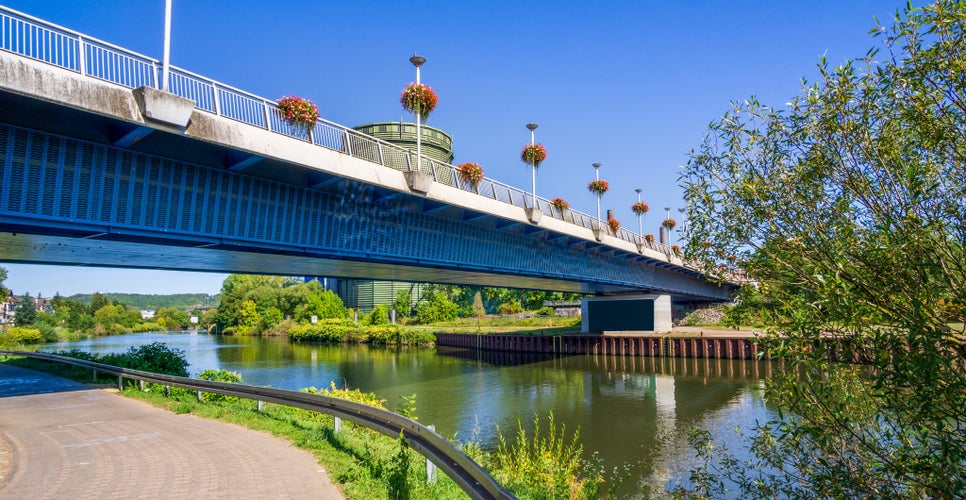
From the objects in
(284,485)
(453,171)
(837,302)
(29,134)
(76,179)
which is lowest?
(284,485)

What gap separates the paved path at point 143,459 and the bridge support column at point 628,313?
4499 centimetres

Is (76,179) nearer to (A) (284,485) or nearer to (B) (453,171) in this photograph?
(A) (284,485)

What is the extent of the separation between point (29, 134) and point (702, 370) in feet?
130

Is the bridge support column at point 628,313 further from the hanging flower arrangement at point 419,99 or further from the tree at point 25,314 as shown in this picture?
the tree at point 25,314

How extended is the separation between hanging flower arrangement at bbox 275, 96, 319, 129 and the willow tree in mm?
12507

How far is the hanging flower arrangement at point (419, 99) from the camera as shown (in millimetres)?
21375

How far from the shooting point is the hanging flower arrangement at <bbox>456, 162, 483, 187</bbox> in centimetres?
2269

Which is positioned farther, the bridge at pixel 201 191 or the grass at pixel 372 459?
the bridge at pixel 201 191

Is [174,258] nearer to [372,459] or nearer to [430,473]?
[372,459]

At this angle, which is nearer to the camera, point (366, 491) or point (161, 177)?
point (366, 491)

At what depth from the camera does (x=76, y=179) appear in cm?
1261

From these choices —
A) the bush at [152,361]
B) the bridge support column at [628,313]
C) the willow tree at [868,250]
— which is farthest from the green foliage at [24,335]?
the willow tree at [868,250]

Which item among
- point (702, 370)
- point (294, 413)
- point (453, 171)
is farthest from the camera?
point (702, 370)

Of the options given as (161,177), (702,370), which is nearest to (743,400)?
(702,370)
